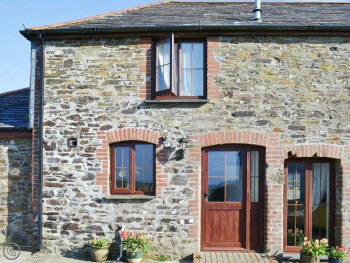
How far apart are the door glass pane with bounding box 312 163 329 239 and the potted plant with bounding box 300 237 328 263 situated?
71cm

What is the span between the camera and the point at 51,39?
890 centimetres

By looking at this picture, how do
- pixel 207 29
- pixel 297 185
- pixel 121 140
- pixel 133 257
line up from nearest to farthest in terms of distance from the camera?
pixel 133 257
pixel 207 29
pixel 121 140
pixel 297 185

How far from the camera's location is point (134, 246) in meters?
8.09

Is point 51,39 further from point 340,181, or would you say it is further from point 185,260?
point 340,181

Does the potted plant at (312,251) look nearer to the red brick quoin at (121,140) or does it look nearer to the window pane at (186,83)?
the red brick quoin at (121,140)

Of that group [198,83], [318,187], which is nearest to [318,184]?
[318,187]

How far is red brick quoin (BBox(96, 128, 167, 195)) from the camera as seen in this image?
8.58 meters

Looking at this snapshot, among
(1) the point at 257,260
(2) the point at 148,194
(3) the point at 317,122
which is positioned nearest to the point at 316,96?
(3) the point at 317,122

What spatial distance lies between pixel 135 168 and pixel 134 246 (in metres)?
1.79

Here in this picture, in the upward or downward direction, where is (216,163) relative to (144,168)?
upward

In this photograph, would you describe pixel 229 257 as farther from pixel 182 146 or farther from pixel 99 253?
pixel 99 253

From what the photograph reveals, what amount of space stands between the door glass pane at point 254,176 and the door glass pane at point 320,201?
4.45 ft

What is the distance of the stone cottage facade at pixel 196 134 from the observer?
849cm

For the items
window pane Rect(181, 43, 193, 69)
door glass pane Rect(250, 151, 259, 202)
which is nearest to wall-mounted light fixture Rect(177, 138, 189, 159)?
door glass pane Rect(250, 151, 259, 202)
